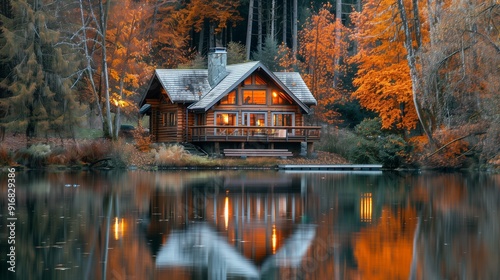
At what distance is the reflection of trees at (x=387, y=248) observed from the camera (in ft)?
43.7

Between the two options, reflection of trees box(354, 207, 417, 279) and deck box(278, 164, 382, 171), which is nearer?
reflection of trees box(354, 207, 417, 279)

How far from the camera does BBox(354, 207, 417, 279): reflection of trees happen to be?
13305mm

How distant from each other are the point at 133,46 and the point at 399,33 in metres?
18.2

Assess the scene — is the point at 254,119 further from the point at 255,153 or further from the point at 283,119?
the point at 255,153

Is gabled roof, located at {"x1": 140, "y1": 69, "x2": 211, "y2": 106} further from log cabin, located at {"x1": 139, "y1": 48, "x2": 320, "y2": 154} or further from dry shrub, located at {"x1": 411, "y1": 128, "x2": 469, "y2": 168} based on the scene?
dry shrub, located at {"x1": 411, "y1": 128, "x2": 469, "y2": 168}

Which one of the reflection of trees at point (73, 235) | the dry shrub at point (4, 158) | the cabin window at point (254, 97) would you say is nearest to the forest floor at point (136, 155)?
the dry shrub at point (4, 158)

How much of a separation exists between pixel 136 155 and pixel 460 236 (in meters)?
31.7

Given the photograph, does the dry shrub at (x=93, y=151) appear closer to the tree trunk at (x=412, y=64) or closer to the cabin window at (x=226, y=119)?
the cabin window at (x=226, y=119)

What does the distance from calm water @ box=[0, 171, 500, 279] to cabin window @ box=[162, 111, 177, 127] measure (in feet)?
80.8

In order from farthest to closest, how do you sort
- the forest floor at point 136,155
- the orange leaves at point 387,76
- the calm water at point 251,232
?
the orange leaves at point 387,76 < the forest floor at point 136,155 < the calm water at point 251,232

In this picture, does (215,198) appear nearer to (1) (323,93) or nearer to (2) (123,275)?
(2) (123,275)

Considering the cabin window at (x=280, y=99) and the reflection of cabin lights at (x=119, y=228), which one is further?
the cabin window at (x=280, y=99)

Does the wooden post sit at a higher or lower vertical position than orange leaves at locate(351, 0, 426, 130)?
lower

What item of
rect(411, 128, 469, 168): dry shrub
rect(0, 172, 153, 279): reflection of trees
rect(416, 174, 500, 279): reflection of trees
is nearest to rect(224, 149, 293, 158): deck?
rect(411, 128, 469, 168): dry shrub
